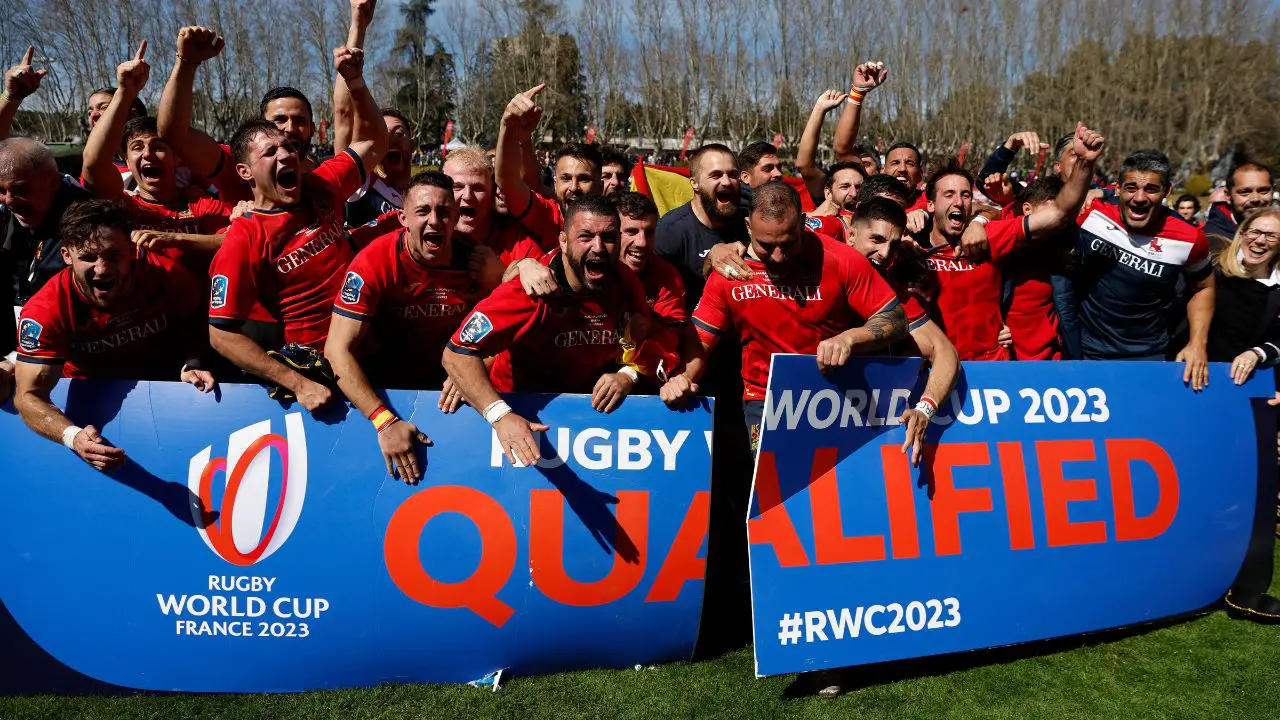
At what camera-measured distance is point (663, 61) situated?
39250 mm

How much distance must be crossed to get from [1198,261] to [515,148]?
4.14 m

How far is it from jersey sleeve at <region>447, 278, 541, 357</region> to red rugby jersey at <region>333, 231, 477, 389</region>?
413 millimetres

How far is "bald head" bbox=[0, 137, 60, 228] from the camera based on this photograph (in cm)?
445

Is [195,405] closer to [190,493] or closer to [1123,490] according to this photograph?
[190,493]

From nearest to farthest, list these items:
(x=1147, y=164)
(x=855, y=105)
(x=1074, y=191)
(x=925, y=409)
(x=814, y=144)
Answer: (x=925, y=409), (x=1074, y=191), (x=1147, y=164), (x=855, y=105), (x=814, y=144)

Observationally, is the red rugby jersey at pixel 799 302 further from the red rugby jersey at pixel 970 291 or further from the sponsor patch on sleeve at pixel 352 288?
the sponsor patch on sleeve at pixel 352 288

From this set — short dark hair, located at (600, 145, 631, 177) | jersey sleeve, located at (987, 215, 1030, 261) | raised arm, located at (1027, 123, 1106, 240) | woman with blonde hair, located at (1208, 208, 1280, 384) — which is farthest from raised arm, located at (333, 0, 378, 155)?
woman with blonde hair, located at (1208, 208, 1280, 384)

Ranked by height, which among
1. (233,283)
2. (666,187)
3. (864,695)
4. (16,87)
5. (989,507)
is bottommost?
(864,695)

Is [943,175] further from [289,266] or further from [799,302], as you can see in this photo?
[289,266]

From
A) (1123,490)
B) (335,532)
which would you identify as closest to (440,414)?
(335,532)

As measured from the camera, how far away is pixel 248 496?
150 inches

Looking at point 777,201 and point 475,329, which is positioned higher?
point 777,201

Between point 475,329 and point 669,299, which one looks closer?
point 475,329

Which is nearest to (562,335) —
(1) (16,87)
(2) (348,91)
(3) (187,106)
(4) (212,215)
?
(2) (348,91)
